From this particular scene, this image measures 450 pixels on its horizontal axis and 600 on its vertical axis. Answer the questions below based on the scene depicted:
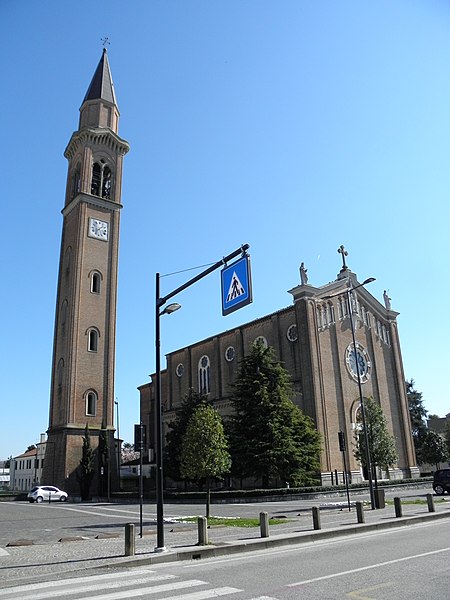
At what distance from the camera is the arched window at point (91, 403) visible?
45138mm

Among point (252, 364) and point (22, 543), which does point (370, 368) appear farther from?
point (22, 543)

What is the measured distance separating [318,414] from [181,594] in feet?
111

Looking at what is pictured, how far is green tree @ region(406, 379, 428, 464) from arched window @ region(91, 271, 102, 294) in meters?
40.2

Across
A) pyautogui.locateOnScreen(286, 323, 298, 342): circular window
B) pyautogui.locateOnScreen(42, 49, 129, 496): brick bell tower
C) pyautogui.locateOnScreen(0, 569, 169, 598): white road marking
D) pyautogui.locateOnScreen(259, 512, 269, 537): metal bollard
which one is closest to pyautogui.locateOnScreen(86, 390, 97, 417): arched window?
pyautogui.locateOnScreen(42, 49, 129, 496): brick bell tower

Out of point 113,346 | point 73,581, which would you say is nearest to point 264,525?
point 73,581

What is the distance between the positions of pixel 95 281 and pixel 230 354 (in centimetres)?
1537

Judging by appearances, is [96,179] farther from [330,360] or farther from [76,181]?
[330,360]

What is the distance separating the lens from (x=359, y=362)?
153ft

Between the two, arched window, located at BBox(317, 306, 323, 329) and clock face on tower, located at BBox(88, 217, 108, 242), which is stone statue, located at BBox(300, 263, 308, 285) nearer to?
→ arched window, located at BBox(317, 306, 323, 329)

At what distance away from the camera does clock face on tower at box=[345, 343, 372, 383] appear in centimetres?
4516

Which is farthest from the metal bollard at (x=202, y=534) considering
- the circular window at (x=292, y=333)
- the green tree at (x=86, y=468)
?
the circular window at (x=292, y=333)

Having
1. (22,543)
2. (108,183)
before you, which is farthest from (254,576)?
(108,183)

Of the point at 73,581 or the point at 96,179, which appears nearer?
the point at 73,581

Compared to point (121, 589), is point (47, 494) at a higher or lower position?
higher
